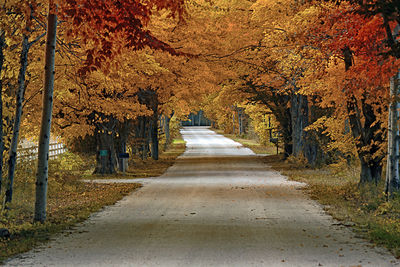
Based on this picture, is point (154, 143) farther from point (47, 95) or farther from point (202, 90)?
point (47, 95)

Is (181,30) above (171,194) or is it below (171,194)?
above

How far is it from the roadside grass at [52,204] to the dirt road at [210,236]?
40 centimetres

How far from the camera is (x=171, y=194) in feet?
67.9

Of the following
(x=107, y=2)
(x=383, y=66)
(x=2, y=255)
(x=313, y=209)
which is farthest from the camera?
(x=313, y=209)

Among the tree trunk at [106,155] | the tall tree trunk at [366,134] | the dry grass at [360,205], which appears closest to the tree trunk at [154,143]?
the tree trunk at [106,155]

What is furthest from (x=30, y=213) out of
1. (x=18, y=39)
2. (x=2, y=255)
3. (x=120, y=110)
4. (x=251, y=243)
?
(x=120, y=110)

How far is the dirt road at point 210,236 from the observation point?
9492mm

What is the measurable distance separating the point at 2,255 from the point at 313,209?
342 inches

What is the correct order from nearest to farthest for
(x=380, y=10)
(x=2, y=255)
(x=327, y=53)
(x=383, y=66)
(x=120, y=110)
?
(x=2, y=255) → (x=380, y=10) → (x=383, y=66) → (x=327, y=53) → (x=120, y=110)

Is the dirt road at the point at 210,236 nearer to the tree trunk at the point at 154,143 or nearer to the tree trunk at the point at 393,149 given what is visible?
the tree trunk at the point at 393,149

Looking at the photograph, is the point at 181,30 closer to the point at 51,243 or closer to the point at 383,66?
the point at 383,66

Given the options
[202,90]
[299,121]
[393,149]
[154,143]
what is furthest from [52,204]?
[154,143]

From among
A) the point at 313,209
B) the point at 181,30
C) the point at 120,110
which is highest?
the point at 181,30

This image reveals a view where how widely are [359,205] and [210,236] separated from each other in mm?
6275
